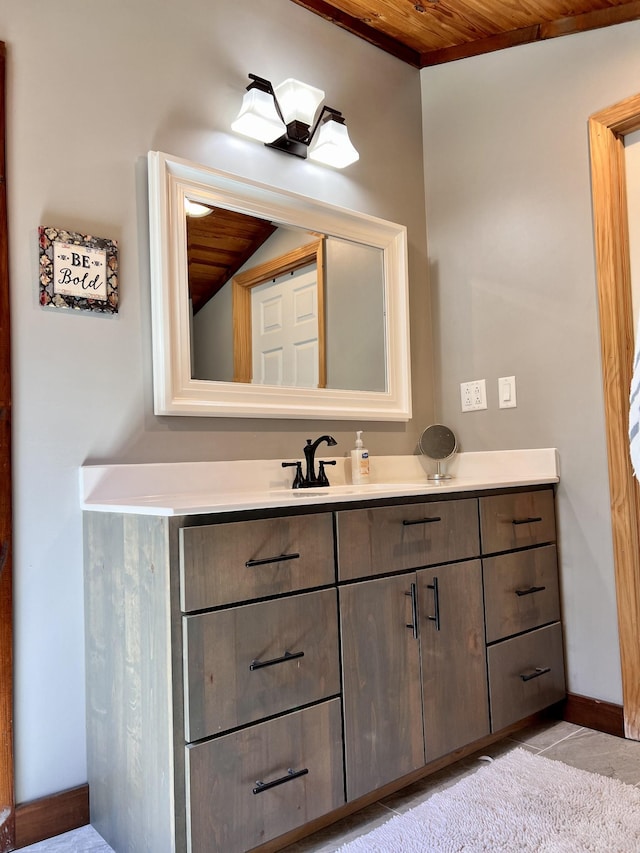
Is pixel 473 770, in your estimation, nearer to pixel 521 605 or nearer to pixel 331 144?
pixel 521 605

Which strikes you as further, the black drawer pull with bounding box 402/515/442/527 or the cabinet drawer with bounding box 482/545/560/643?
the cabinet drawer with bounding box 482/545/560/643

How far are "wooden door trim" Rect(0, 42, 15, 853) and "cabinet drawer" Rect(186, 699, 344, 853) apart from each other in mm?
535

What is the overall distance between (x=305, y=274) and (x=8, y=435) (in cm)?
110

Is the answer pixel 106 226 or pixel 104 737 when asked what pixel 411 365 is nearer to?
pixel 106 226

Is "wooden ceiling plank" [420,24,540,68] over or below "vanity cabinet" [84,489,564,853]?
over

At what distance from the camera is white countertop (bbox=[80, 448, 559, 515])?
1.47m

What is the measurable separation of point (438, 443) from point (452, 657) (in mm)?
910

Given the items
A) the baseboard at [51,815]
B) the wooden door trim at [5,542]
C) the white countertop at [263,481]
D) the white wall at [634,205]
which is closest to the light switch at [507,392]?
the white countertop at [263,481]

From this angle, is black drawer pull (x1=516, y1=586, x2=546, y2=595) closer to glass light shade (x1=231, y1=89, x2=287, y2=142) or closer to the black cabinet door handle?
the black cabinet door handle

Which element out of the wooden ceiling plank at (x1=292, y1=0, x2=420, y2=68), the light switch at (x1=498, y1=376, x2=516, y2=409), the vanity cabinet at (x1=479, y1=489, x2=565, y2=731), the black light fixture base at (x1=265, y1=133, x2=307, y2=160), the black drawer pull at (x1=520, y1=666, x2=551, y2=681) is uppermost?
the wooden ceiling plank at (x1=292, y1=0, x2=420, y2=68)

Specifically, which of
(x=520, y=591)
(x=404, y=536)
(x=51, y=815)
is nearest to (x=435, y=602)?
(x=404, y=536)

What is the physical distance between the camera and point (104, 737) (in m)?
1.52

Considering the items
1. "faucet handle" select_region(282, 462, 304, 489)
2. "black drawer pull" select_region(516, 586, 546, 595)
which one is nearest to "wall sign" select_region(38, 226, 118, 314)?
"faucet handle" select_region(282, 462, 304, 489)

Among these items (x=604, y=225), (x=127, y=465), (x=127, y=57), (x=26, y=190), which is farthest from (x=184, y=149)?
(x=604, y=225)
